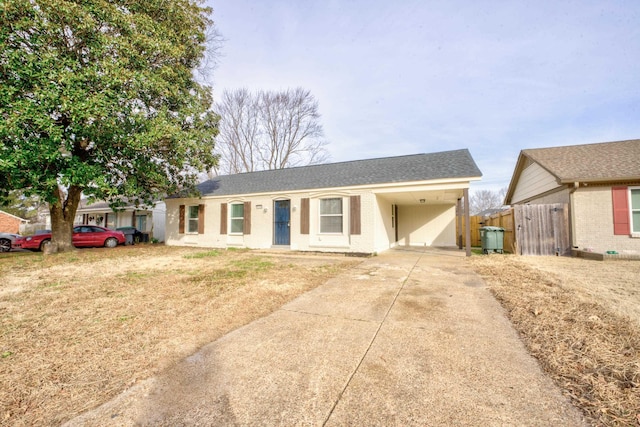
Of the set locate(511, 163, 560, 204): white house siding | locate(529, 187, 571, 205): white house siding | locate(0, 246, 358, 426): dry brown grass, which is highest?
locate(511, 163, 560, 204): white house siding

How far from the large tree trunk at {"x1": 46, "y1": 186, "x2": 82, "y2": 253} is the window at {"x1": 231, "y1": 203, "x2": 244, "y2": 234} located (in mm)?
6120

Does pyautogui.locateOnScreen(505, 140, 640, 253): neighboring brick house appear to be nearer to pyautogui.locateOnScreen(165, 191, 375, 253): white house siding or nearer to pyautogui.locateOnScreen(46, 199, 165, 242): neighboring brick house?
pyautogui.locateOnScreen(165, 191, 375, 253): white house siding

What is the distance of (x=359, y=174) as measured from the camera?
1098 centimetres

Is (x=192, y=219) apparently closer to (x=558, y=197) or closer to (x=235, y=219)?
(x=235, y=219)

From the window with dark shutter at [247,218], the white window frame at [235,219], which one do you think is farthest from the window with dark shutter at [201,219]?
the window with dark shutter at [247,218]

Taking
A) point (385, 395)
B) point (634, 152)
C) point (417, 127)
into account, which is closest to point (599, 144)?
point (634, 152)

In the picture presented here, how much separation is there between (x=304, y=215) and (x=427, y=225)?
7.20 m

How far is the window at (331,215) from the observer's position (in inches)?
414

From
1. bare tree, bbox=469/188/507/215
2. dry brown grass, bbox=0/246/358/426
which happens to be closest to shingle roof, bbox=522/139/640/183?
dry brown grass, bbox=0/246/358/426

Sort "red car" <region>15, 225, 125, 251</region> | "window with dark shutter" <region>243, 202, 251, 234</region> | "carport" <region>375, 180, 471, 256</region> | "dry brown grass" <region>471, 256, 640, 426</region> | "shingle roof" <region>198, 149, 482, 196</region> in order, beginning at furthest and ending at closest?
"red car" <region>15, 225, 125, 251</region>
"carport" <region>375, 180, 471, 256</region>
"window with dark shutter" <region>243, 202, 251, 234</region>
"shingle roof" <region>198, 149, 482, 196</region>
"dry brown grass" <region>471, 256, 640, 426</region>

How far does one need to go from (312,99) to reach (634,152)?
73.7 feet

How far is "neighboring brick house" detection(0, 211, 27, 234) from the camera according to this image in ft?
86.2

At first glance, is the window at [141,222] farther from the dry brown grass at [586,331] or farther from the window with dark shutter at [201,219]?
the dry brown grass at [586,331]

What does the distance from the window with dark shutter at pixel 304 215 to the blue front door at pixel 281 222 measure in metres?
0.76
